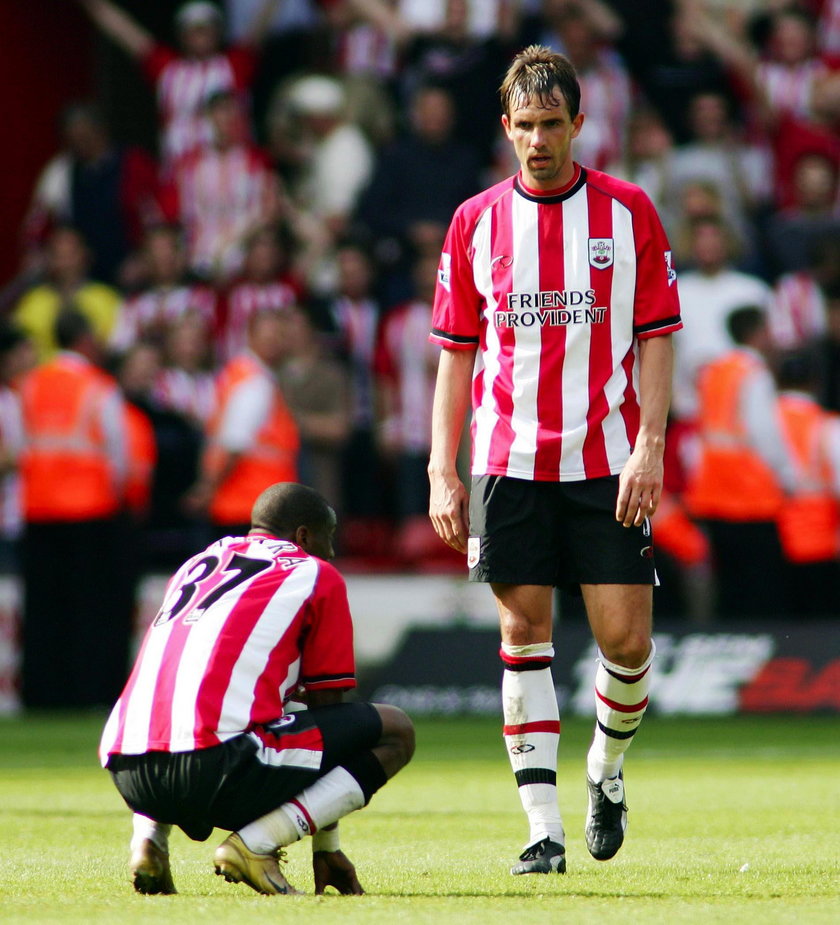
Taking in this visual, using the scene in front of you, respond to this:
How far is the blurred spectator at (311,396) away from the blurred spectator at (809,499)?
3100mm

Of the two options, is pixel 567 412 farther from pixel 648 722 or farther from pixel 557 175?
pixel 648 722

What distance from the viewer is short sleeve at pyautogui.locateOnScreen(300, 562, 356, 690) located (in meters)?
5.11

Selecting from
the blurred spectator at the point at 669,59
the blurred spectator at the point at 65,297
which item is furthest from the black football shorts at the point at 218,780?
the blurred spectator at the point at 669,59

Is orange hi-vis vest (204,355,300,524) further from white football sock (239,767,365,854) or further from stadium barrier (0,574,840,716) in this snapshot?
white football sock (239,767,365,854)

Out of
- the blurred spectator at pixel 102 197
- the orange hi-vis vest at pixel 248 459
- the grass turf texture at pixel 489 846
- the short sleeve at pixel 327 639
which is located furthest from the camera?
the blurred spectator at pixel 102 197

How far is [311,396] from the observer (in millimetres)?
12969

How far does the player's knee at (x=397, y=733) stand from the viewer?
5152 mm

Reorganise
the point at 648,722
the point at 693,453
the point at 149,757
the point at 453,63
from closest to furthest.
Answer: the point at 149,757 < the point at 648,722 < the point at 693,453 < the point at 453,63

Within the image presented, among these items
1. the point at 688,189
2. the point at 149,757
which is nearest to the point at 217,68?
the point at 688,189

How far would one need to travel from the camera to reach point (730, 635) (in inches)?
460

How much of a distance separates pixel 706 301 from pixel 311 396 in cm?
285

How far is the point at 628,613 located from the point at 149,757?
59.3 inches

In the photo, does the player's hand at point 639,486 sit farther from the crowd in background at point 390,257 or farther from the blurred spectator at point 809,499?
the blurred spectator at point 809,499

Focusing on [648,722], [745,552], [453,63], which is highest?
[453,63]
